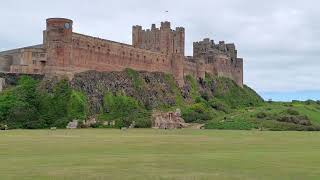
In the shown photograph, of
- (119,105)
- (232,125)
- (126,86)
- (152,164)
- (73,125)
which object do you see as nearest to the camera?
(152,164)

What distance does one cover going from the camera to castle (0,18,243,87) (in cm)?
8281

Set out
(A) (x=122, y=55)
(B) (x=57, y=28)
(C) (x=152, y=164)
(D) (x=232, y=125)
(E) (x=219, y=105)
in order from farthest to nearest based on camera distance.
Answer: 1. (E) (x=219, y=105)
2. (A) (x=122, y=55)
3. (B) (x=57, y=28)
4. (D) (x=232, y=125)
5. (C) (x=152, y=164)

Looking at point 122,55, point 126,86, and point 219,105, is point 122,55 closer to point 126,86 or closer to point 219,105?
point 126,86

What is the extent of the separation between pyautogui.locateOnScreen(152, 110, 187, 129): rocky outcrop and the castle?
13523 millimetres

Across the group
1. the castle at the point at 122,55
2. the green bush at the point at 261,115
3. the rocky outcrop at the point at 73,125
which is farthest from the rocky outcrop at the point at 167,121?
the castle at the point at 122,55

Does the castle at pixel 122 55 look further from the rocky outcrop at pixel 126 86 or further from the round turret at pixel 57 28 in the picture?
the rocky outcrop at pixel 126 86

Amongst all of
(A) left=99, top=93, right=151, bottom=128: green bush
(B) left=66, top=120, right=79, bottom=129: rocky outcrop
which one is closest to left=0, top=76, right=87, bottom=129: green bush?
(B) left=66, top=120, right=79, bottom=129: rocky outcrop

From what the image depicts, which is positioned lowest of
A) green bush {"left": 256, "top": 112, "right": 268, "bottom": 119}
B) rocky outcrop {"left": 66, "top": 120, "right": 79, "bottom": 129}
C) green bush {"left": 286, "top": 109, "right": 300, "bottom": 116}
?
rocky outcrop {"left": 66, "top": 120, "right": 79, "bottom": 129}

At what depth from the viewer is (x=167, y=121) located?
81188 mm

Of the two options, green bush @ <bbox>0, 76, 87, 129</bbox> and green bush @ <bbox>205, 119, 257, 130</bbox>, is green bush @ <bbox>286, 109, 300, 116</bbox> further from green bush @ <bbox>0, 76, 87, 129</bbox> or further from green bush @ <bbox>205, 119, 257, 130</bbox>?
green bush @ <bbox>0, 76, 87, 129</bbox>

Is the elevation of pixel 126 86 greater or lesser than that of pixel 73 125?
greater

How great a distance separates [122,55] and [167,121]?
1958 cm

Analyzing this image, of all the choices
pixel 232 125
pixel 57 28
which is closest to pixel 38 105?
pixel 57 28

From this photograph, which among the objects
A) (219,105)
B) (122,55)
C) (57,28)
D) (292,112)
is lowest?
(292,112)
